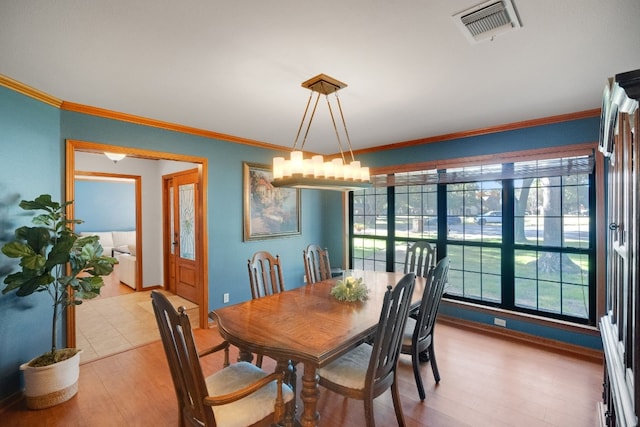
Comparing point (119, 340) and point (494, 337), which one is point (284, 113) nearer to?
point (119, 340)

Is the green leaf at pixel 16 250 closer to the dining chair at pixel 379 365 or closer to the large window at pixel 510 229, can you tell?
the dining chair at pixel 379 365

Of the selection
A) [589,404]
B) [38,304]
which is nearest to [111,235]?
[38,304]

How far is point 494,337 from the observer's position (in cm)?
348

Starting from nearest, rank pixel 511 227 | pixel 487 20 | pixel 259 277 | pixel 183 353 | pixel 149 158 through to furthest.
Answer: pixel 183 353 < pixel 487 20 < pixel 259 277 < pixel 511 227 < pixel 149 158

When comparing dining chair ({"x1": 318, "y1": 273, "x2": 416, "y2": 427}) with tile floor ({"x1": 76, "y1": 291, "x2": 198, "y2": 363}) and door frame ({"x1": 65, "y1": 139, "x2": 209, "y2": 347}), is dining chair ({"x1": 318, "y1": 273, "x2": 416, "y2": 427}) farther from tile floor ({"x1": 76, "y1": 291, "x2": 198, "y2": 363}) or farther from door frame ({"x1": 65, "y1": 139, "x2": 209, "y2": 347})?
tile floor ({"x1": 76, "y1": 291, "x2": 198, "y2": 363})

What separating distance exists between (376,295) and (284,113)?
2025mm

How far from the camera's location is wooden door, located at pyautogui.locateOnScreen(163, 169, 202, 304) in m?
4.70

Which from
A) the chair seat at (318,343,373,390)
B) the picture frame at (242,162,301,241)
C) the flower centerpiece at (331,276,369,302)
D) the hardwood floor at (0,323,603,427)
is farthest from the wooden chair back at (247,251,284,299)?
the picture frame at (242,162,301,241)

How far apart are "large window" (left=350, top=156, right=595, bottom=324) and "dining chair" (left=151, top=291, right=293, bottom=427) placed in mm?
→ 3086

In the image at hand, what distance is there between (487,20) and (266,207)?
3.50 metres

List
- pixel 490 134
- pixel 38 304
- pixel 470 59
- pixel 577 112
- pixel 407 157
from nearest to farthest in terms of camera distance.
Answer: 1. pixel 470 59
2. pixel 38 304
3. pixel 577 112
4. pixel 490 134
5. pixel 407 157

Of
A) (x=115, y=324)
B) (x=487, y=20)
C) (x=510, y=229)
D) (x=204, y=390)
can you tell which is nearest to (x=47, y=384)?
(x=115, y=324)

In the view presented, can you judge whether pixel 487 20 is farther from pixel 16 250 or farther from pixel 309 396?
pixel 16 250

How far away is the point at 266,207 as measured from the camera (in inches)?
177
